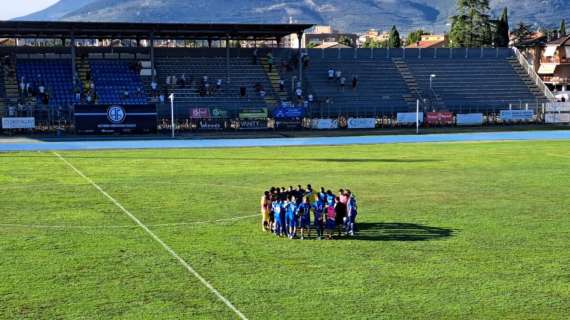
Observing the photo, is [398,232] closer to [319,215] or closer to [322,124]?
[319,215]

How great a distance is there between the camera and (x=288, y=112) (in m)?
60.3

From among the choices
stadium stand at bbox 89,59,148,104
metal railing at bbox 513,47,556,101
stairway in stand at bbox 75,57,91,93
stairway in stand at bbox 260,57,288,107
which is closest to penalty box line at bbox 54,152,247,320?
stadium stand at bbox 89,59,148,104

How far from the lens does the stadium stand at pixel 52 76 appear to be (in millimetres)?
60269

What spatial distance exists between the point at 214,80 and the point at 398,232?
47625mm

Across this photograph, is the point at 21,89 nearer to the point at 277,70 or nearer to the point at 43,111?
the point at 43,111

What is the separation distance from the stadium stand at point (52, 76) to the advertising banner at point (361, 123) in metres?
22.3

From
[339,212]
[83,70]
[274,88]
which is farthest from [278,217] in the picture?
[83,70]

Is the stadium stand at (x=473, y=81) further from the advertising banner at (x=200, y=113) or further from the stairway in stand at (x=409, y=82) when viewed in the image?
the advertising banner at (x=200, y=113)

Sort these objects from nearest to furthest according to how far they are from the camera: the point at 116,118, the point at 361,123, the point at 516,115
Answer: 1. the point at 116,118
2. the point at 361,123
3. the point at 516,115

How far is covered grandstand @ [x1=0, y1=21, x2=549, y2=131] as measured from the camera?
60469 mm

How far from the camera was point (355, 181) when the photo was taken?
31125 mm

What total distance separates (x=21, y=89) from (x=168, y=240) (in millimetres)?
44843

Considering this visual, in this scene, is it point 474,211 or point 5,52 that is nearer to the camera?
point 474,211

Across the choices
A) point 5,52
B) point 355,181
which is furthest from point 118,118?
point 355,181
